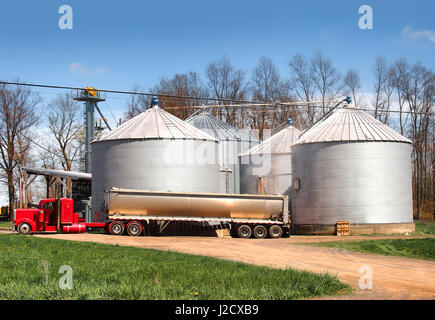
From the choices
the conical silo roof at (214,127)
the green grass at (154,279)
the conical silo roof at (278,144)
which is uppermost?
the conical silo roof at (214,127)

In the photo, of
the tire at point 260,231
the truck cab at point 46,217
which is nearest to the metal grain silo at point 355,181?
the tire at point 260,231

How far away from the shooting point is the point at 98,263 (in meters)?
18.9

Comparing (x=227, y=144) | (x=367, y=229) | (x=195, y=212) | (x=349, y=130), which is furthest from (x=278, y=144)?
(x=195, y=212)

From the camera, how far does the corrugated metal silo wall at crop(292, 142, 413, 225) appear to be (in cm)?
4206

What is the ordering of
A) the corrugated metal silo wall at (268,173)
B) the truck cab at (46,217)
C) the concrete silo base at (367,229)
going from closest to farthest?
1. the truck cab at (46,217)
2. the concrete silo base at (367,229)
3. the corrugated metal silo wall at (268,173)

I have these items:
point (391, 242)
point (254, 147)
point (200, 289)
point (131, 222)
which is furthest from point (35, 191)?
point (200, 289)

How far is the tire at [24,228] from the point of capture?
39344mm

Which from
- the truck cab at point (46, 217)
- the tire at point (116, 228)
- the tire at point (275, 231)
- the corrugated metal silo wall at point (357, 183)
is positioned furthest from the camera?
the corrugated metal silo wall at point (357, 183)

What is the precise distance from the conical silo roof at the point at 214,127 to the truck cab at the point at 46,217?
20.3 metres

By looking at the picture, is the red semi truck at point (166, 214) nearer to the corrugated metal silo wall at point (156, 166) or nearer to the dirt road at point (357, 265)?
the corrugated metal silo wall at point (156, 166)

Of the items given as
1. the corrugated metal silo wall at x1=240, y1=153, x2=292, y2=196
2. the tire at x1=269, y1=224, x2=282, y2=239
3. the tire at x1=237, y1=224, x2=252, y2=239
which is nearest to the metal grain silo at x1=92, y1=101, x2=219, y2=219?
the tire at x1=237, y1=224, x2=252, y2=239

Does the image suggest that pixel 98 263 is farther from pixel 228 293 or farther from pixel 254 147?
pixel 254 147

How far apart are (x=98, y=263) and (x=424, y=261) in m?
12.4

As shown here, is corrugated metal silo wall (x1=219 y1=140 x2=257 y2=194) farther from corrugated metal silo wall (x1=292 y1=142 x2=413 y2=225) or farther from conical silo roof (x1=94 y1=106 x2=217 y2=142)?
corrugated metal silo wall (x1=292 y1=142 x2=413 y2=225)
